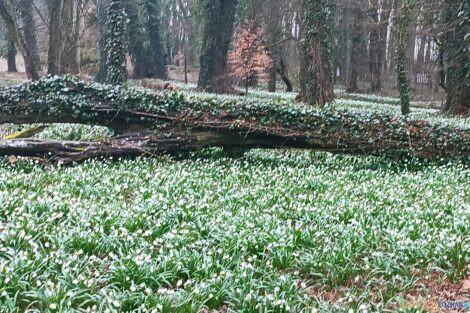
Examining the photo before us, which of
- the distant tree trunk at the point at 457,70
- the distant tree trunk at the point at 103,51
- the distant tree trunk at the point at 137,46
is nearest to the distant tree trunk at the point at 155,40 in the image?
the distant tree trunk at the point at 137,46

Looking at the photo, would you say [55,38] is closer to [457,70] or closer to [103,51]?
[103,51]

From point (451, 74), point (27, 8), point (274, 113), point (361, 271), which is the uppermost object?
point (27, 8)

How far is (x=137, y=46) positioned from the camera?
3372cm

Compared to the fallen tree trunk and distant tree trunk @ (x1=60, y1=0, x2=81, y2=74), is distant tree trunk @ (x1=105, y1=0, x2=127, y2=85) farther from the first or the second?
distant tree trunk @ (x1=60, y1=0, x2=81, y2=74)

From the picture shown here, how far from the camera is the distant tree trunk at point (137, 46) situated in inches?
1304

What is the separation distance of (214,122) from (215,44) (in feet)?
51.3

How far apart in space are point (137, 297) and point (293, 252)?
185 cm

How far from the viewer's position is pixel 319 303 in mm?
3775

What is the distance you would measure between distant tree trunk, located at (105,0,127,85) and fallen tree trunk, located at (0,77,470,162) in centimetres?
547

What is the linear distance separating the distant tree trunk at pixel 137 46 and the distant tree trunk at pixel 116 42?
57.6ft

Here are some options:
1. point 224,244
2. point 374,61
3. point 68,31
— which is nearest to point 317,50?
point 224,244

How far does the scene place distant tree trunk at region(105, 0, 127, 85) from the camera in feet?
51.6

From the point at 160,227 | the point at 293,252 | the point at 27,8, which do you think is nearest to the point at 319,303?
the point at 293,252

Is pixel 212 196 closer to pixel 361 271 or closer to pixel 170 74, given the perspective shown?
pixel 361 271
